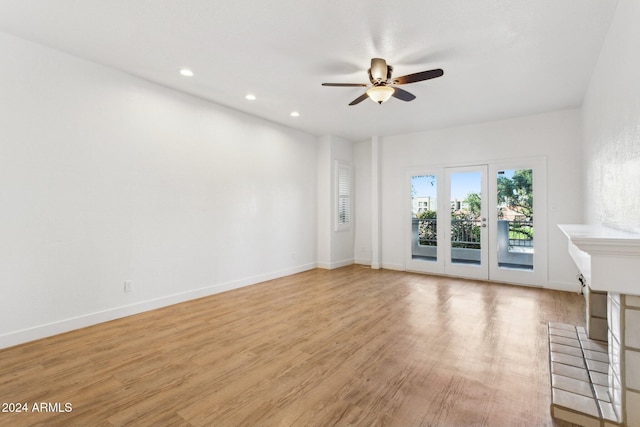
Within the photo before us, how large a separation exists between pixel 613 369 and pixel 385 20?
299cm

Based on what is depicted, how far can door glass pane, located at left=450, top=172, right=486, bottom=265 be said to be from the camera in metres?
5.59

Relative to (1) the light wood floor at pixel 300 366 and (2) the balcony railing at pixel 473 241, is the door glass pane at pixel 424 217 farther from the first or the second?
(1) the light wood floor at pixel 300 366

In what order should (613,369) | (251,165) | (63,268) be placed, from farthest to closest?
(251,165)
(63,268)
(613,369)

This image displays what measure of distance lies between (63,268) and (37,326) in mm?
580

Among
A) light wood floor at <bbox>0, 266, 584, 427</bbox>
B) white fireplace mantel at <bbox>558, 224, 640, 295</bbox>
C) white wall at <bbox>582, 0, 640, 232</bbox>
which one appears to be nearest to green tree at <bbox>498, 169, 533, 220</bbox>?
white wall at <bbox>582, 0, 640, 232</bbox>

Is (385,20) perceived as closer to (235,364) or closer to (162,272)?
(235,364)

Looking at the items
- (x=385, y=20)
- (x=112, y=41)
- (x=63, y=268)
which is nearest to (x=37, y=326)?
(x=63, y=268)

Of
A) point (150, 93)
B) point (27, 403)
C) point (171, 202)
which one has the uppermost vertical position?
point (150, 93)

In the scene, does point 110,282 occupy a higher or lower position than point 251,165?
lower

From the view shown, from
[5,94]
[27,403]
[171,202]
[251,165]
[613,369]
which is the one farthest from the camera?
[251,165]

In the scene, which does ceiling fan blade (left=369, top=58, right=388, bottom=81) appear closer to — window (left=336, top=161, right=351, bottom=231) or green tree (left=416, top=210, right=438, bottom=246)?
window (left=336, top=161, right=351, bottom=231)

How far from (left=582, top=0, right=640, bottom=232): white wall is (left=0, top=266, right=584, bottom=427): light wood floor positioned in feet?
4.58

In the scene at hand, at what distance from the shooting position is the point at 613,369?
1.73m

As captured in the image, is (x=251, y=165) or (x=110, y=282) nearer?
(x=110, y=282)
